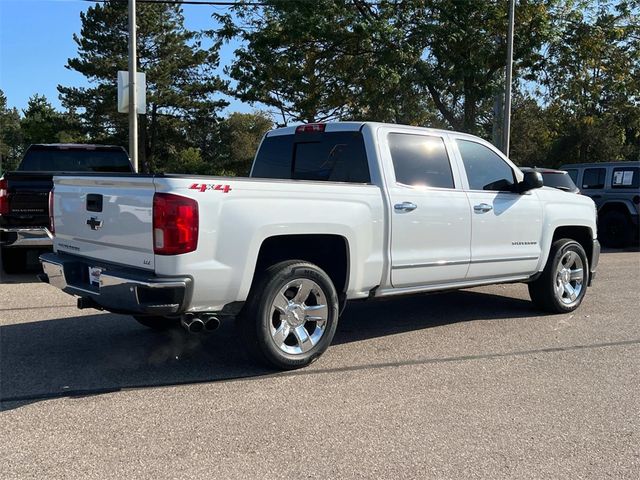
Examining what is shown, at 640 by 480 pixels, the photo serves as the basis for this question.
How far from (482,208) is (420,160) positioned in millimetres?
842

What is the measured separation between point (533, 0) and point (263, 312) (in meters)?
17.5

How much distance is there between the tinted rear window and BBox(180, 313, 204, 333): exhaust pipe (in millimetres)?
6177

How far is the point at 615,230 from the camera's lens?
49.5ft

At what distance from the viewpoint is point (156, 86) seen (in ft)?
132

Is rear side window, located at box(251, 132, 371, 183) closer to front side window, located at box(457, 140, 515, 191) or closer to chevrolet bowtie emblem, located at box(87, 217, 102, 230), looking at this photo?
front side window, located at box(457, 140, 515, 191)

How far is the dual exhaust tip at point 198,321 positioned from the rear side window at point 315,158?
6.30 ft

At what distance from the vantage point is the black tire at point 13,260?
9.56 metres

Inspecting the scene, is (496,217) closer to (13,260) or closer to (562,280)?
(562,280)

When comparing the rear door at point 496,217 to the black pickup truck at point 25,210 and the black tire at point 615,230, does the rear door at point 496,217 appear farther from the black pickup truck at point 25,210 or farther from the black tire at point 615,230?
the black tire at point 615,230

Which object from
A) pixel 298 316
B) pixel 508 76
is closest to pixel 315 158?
pixel 298 316

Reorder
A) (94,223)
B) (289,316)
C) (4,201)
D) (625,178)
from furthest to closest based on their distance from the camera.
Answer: (625,178)
(4,201)
(289,316)
(94,223)

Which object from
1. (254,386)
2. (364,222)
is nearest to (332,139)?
(364,222)

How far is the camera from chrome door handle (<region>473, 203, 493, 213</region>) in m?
6.13

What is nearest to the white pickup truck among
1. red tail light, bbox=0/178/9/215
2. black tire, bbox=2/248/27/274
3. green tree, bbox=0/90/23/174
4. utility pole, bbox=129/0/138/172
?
red tail light, bbox=0/178/9/215
